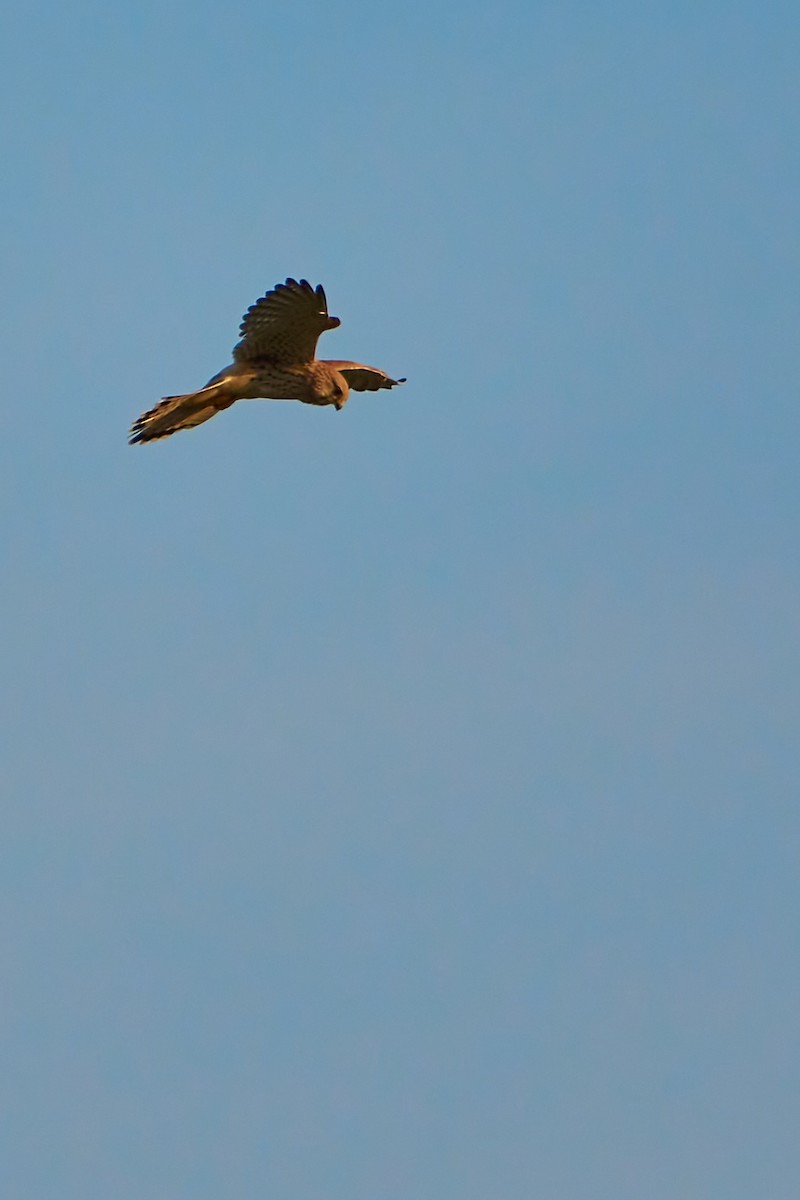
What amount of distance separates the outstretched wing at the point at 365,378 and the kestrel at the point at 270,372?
1.43 meters

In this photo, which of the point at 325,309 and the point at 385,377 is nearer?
the point at 325,309

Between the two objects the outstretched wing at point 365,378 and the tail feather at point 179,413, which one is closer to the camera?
the tail feather at point 179,413

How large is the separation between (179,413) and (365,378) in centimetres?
330

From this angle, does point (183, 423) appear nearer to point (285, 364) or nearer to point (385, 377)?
point (285, 364)

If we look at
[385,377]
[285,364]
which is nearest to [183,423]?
[285,364]

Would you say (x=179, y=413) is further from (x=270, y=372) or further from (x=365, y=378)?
(x=365, y=378)

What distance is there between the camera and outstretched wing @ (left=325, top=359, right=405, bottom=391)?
24.6 m

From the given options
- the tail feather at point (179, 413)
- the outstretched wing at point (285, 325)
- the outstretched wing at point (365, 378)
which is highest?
the outstretched wing at point (365, 378)

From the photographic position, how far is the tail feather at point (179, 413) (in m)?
22.3

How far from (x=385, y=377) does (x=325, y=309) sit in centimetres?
349

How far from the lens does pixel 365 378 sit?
25250mm

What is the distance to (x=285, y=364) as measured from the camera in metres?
22.5

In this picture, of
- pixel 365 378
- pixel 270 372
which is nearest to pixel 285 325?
pixel 270 372

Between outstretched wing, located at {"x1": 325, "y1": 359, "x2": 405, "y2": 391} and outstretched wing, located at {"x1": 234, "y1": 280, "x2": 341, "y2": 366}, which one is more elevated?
outstretched wing, located at {"x1": 325, "y1": 359, "x2": 405, "y2": 391}
